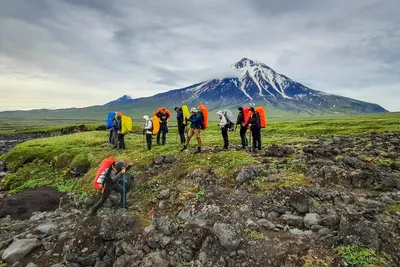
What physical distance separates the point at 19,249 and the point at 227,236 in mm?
8979

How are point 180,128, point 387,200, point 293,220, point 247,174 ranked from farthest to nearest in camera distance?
point 180,128 < point 247,174 < point 387,200 < point 293,220

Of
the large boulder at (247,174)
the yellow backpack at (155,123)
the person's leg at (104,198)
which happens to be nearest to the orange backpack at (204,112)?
the yellow backpack at (155,123)

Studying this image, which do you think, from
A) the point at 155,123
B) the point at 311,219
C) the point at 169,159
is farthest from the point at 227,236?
the point at 155,123

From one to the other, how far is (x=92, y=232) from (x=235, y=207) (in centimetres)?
625

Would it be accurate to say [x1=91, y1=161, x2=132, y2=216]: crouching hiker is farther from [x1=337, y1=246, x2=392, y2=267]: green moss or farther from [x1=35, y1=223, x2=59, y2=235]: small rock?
[x1=337, y1=246, x2=392, y2=267]: green moss

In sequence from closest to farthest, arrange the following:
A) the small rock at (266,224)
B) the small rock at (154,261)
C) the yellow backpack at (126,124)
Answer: the small rock at (154,261), the small rock at (266,224), the yellow backpack at (126,124)

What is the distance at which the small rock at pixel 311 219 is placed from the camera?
37.2 feet

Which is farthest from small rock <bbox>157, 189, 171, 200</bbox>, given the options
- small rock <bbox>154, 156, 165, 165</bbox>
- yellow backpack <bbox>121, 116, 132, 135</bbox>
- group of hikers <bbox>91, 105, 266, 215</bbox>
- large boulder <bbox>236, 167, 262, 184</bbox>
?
yellow backpack <bbox>121, 116, 132, 135</bbox>

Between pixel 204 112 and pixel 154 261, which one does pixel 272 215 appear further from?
pixel 204 112

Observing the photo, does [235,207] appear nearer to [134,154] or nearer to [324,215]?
[324,215]

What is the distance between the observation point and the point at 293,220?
1169 cm

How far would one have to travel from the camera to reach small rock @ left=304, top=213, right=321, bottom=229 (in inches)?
446

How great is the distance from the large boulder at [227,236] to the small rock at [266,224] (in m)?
1.27

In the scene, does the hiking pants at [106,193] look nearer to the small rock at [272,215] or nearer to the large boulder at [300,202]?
the small rock at [272,215]
